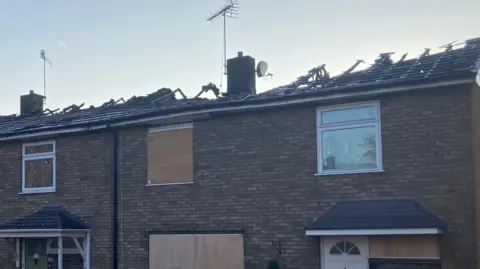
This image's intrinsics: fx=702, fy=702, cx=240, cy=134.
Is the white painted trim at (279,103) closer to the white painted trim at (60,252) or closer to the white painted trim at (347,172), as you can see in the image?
the white painted trim at (347,172)

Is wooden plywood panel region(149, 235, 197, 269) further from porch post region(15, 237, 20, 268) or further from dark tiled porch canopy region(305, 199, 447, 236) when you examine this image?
porch post region(15, 237, 20, 268)

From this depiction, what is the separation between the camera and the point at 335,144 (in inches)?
521

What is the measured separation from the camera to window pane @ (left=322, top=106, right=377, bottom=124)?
42.0 ft

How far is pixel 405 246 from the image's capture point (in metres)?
11.9

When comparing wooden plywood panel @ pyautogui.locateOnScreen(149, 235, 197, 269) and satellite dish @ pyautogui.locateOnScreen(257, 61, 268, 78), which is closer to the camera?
wooden plywood panel @ pyautogui.locateOnScreen(149, 235, 197, 269)

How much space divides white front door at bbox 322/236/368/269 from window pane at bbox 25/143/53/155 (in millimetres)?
8249

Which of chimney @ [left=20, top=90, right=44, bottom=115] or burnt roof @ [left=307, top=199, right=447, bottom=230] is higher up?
chimney @ [left=20, top=90, right=44, bottom=115]

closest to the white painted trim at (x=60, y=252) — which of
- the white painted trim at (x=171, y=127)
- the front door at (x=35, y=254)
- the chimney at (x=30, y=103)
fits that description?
the front door at (x=35, y=254)

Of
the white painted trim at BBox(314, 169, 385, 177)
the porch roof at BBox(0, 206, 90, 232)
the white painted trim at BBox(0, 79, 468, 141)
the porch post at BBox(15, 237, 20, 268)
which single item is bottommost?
the porch post at BBox(15, 237, 20, 268)

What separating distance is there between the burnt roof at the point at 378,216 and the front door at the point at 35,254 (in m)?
7.81

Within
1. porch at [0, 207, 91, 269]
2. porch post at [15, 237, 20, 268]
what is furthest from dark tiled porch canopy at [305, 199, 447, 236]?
porch post at [15, 237, 20, 268]

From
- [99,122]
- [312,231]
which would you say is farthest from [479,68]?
[99,122]

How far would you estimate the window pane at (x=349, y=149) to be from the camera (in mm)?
12789

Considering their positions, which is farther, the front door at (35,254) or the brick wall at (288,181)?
the front door at (35,254)
